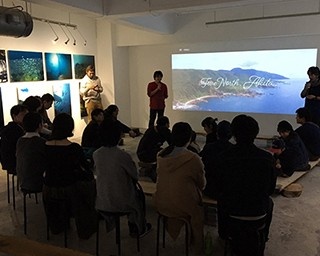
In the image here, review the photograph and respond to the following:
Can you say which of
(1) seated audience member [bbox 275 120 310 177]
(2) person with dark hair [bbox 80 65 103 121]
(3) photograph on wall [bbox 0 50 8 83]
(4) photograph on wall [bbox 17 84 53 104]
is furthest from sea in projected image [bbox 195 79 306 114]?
(3) photograph on wall [bbox 0 50 8 83]

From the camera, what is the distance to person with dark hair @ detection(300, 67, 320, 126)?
5.09 metres

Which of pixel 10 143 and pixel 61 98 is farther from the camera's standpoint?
pixel 61 98

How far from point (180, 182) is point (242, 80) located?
5.28 meters

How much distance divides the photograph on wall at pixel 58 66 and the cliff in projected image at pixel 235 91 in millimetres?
2478

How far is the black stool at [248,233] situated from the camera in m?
1.98

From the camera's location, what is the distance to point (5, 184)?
4.38 m

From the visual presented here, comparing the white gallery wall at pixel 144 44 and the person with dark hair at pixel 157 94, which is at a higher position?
the white gallery wall at pixel 144 44

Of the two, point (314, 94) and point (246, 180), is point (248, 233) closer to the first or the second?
point (246, 180)

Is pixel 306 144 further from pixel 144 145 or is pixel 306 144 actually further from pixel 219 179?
pixel 219 179

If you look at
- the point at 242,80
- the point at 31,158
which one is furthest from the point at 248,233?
the point at 242,80

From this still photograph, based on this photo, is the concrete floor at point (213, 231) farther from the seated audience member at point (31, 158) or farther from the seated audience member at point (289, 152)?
the seated audience member at point (31, 158)

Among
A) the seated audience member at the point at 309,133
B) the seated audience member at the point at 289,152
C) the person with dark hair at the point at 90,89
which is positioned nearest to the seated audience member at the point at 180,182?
the seated audience member at the point at 289,152

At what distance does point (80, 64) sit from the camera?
7.29 meters

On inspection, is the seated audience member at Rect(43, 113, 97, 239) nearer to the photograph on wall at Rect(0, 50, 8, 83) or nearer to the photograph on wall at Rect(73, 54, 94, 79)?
the photograph on wall at Rect(0, 50, 8, 83)
